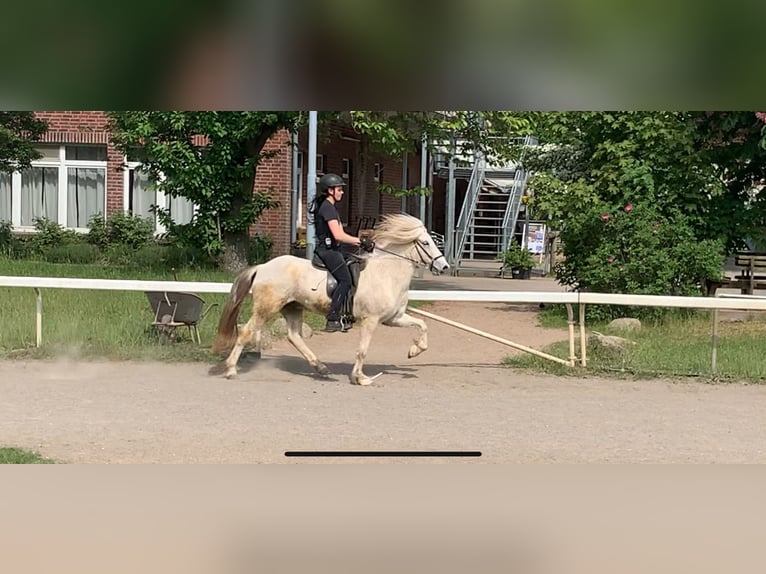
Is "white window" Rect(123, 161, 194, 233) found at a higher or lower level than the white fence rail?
higher

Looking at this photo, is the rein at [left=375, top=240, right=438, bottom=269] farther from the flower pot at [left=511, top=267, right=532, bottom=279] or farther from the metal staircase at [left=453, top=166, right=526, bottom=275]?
the flower pot at [left=511, top=267, right=532, bottom=279]

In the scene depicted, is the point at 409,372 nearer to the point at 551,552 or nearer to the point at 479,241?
the point at 479,241

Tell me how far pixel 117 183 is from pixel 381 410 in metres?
5.01

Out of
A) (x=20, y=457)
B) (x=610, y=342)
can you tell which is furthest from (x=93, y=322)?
(x=610, y=342)

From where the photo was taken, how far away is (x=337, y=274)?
900 cm

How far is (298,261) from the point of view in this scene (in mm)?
9172

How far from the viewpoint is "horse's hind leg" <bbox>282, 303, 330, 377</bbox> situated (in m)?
9.32

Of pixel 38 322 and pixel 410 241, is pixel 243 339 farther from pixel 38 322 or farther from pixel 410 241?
pixel 38 322

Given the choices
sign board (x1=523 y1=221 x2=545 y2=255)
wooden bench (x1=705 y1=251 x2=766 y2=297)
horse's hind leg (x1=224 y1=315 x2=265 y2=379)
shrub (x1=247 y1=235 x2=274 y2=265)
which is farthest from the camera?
wooden bench (x1=705 y1=251 x2=766 y2=297)

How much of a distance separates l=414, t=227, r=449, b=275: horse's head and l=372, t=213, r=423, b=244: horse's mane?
58 millimetres

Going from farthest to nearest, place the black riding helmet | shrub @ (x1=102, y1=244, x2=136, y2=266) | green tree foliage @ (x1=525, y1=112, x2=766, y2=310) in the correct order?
green tree foliage @ (x1=525, y1=112, x2=766, y2=310), shrub @ (x1=102, y1=244, x2=136, y2=266), the black riding helmet

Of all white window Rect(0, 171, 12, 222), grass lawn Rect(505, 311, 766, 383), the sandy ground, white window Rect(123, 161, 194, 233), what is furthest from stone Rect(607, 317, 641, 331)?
white window Rect(0, 171, 12, 222)
